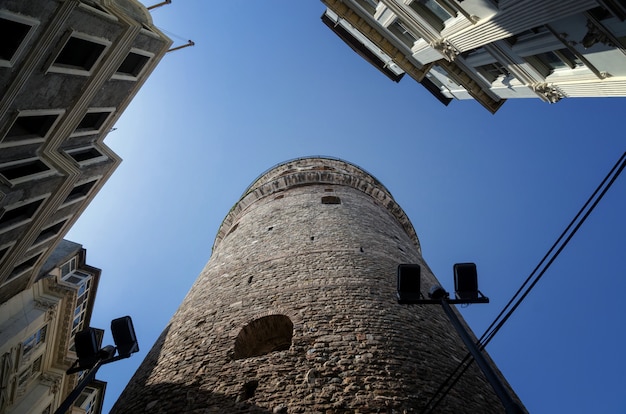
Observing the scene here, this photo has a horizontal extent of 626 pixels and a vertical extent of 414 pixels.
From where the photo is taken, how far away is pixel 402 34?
40.3 ft

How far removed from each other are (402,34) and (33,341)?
15291 mm

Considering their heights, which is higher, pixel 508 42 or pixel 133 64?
pixel 508 42

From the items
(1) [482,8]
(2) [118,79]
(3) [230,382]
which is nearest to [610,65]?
(1) [482,8]

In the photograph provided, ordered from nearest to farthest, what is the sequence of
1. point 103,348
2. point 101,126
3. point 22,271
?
point 103,348 < point 101,126 < point 22,271

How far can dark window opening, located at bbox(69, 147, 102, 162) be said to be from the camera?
9.98 metres

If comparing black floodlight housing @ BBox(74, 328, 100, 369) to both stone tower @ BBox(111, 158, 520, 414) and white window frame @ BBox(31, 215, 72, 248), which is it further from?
white window frame @ BBox(31, 215, 72, 248)

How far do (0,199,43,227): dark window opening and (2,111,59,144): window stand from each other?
5.63 ft

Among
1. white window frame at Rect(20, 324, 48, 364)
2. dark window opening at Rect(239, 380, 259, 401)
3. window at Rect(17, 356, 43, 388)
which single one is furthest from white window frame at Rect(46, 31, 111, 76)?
window at Rect(17, 356, 43, 388)

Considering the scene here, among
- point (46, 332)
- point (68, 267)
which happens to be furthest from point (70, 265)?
point (46, 332)

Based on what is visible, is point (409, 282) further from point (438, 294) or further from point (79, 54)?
point (79, 54)

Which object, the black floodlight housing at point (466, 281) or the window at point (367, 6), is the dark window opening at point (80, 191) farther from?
the black floodlight housing at point (466, 281)

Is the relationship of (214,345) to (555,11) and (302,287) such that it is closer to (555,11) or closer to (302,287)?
(302,287)

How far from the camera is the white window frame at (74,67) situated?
7.24 m

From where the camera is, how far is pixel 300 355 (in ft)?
19.0
